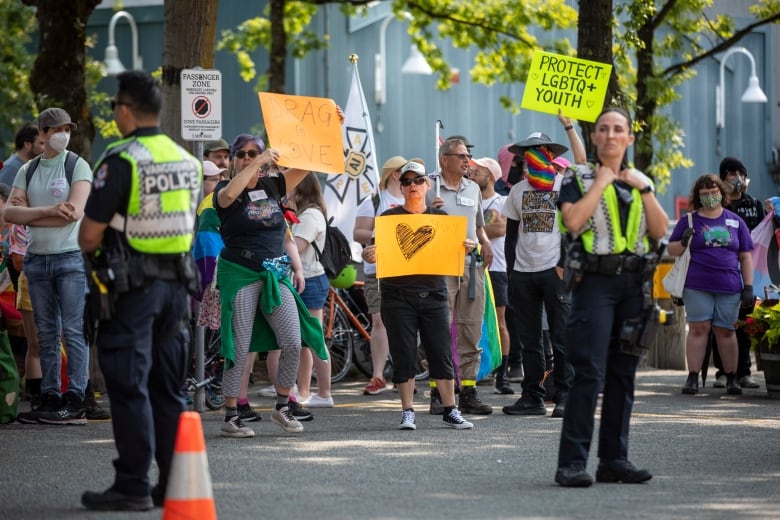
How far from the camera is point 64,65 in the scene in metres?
17.5

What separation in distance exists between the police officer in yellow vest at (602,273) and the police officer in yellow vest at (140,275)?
2111 mm

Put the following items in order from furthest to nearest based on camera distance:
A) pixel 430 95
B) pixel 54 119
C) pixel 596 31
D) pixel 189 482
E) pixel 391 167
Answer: pixel 430 95, pixel 596 31, pixel 391 167, pixel 54 119, pixel 189 482

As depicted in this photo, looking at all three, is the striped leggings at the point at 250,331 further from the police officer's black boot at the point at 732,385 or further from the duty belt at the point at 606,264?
the police officer's black boot at the point at 732,385

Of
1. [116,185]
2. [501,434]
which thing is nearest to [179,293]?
[116,185]

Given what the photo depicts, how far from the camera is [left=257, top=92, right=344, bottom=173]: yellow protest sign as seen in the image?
10523mm

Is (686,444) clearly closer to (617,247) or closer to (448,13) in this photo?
(617,247)

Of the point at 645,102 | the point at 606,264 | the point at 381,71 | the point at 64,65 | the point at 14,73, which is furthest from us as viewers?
the point at 14,73

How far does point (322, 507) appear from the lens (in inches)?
298

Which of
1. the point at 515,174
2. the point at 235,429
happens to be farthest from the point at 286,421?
the point at 515,174

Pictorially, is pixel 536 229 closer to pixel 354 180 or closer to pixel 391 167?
pixel 391 167

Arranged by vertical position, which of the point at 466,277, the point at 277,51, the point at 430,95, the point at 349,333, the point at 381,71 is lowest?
the point at 349,333

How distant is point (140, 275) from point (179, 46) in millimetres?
6655

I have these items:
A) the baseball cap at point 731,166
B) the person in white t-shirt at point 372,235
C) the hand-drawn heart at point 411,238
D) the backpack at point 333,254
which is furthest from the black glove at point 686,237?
the hand-drawn heart at point 411,238

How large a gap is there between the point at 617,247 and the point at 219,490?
252cm
